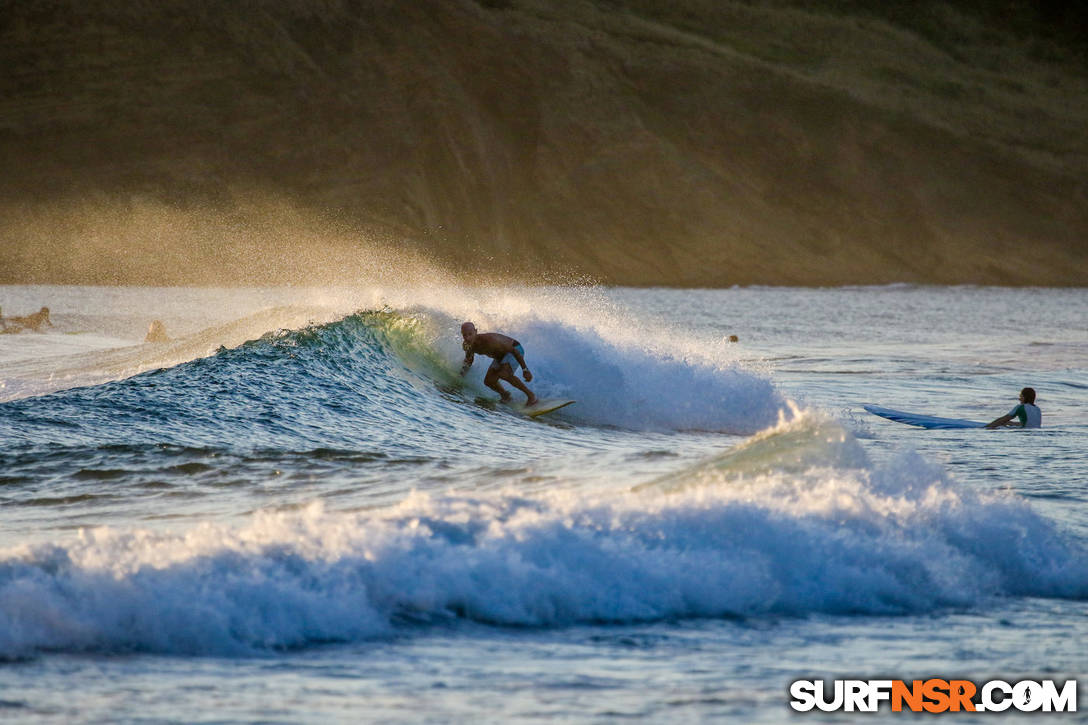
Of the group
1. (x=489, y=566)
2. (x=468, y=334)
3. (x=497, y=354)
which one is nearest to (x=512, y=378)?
(x=497, y=354)

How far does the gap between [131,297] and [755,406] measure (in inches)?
2496

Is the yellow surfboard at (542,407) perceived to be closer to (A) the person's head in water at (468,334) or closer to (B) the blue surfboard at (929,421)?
(A) the person's head in water at (468,334)

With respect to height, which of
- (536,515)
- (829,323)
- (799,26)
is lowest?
(536,515)

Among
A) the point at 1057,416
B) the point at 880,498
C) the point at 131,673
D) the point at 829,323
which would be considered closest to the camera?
the point at 131,673

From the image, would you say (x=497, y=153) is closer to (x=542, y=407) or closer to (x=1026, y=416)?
(x=542, y=407)

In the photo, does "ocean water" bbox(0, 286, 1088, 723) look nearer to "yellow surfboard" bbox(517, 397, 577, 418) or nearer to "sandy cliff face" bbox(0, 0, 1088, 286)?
"yellow surfboard" bbox(517, 397, 577, 418)


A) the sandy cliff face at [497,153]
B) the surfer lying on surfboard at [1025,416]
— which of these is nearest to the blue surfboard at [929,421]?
the surfer lying on surfboard at [1025,416]

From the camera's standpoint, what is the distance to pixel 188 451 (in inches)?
452

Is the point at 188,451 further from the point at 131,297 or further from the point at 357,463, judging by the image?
the point at 131,297

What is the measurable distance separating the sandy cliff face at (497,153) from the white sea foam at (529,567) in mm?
111964

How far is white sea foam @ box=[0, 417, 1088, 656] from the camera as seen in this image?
6.34m

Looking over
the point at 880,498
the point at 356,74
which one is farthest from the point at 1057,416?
the point at 356,74

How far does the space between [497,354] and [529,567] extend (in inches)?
397

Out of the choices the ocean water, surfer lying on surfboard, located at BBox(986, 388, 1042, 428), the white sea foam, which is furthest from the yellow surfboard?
the white sea foam
